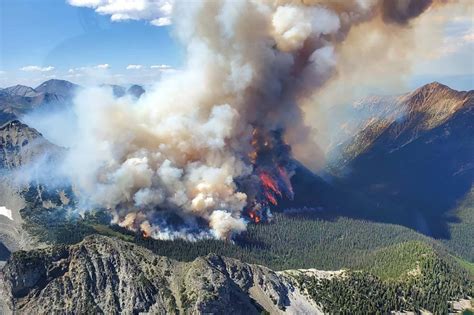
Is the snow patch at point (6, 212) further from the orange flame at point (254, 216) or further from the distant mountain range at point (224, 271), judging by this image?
the orange flame at point (254, 216)

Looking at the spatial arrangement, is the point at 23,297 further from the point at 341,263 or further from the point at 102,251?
the point at 341,263

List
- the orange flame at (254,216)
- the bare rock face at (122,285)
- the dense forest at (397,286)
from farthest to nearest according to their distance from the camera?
the orange flame at (254,216) → the dense forest at (397,286) → the bare rock face at (122,285)

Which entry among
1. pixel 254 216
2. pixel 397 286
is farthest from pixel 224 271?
pixel 254 216

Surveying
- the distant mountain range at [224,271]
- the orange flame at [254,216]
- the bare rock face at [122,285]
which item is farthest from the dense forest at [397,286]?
the orange flame at [254,216]

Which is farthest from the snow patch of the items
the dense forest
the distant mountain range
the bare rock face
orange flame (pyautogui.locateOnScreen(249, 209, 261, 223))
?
the dense forest

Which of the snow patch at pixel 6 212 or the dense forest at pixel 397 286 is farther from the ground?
the snow patch at pixel 6 212

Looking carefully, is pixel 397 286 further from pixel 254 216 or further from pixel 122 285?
pixel 122 285

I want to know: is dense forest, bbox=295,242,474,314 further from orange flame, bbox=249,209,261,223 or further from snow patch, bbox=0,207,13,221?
snow patch, bbox=0,207,13,221

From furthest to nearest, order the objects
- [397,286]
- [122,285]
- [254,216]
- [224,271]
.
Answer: [254,216]
[397,286]
[224,271]
[122,285]

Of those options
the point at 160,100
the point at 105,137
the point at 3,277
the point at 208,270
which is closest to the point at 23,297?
the point at 3,277
